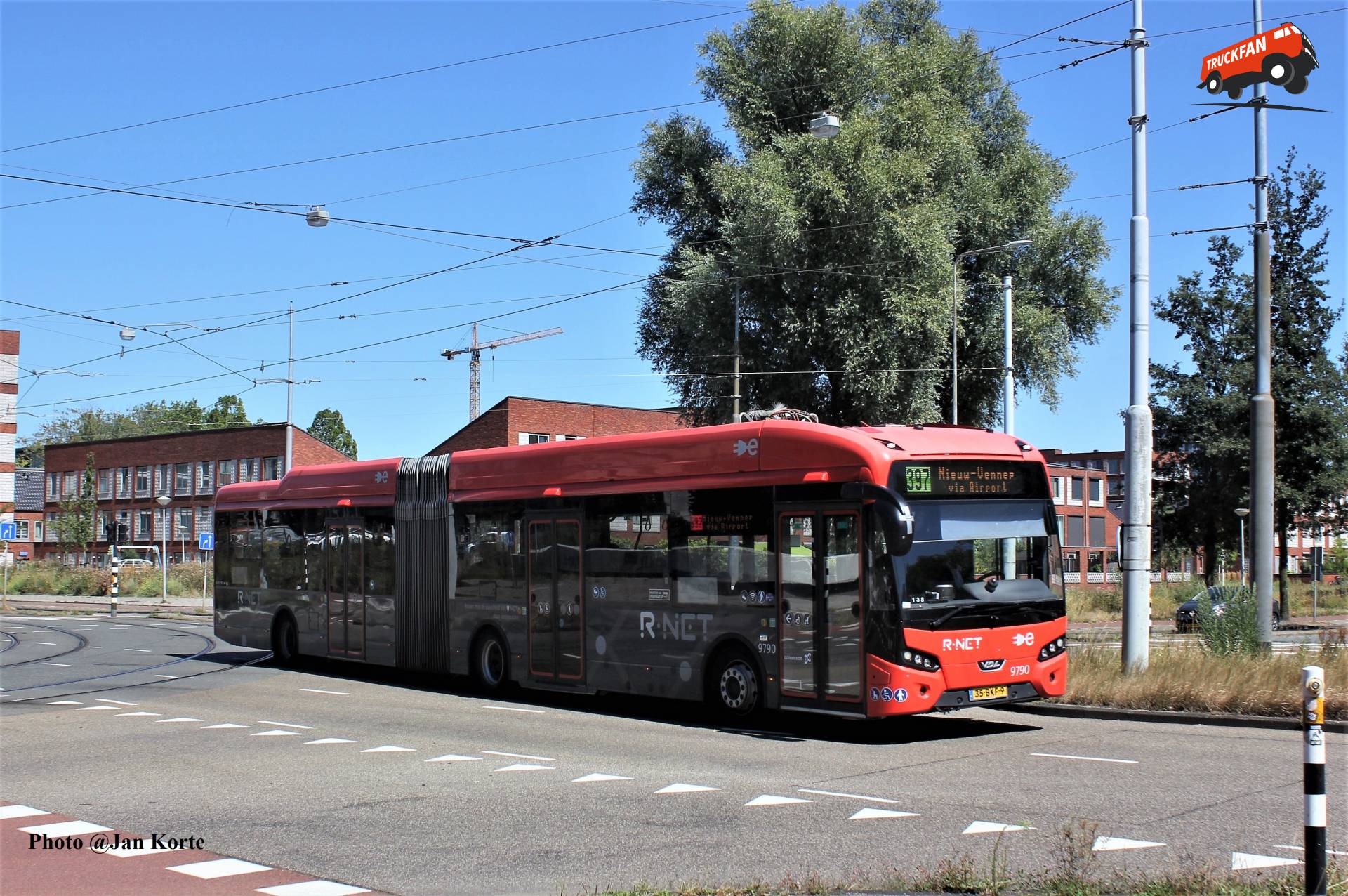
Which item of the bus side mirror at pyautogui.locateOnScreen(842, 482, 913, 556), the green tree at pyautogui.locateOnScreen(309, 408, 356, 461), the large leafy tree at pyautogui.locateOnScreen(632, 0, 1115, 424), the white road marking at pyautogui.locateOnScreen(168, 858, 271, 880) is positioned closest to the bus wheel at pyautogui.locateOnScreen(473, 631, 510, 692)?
the bus side mirror at pyautogui.locateOnScreen(842, 482, 913, 556)

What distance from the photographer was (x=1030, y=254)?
37000mm

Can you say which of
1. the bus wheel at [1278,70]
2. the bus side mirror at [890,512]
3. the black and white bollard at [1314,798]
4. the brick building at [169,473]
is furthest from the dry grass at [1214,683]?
the brick building at [169,473]

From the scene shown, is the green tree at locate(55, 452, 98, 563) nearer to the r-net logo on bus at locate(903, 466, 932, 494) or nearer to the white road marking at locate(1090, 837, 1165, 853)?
→ the r-net logo on bus at locate(903, 466, 932, 494)

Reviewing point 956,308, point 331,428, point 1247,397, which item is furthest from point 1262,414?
point 331,428

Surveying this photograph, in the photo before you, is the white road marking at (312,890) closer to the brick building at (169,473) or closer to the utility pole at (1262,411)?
the utility pole at (1262,411)

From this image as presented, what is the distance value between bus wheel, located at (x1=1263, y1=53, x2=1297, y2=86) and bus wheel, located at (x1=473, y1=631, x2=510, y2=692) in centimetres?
1217

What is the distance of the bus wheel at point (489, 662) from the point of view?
58.5ft

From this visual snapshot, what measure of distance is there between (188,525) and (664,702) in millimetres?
62839

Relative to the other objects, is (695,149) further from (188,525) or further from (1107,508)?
(1107,508)

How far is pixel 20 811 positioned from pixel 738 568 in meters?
7.28

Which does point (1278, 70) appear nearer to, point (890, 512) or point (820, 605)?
point (890, 512)

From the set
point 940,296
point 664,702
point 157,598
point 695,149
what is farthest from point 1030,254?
point 157,598

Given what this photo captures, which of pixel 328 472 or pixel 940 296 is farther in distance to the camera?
pixel 940 296

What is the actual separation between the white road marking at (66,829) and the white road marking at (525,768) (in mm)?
3351
